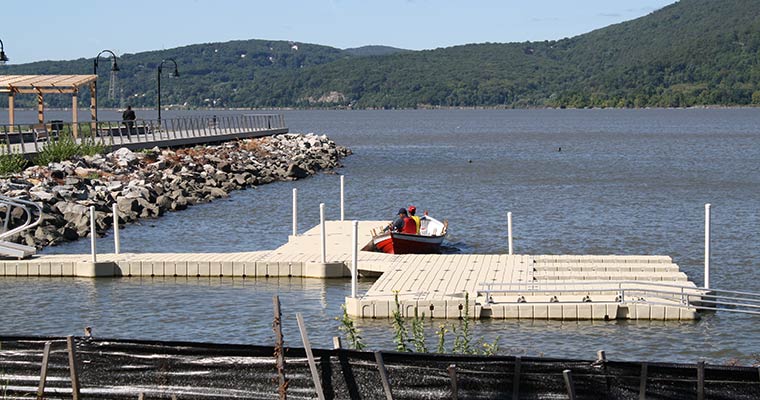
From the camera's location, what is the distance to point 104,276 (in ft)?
74.5

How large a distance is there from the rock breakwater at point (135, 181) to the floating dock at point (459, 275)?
6.19 m

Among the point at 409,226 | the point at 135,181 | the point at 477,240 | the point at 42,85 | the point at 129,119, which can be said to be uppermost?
the point at 42,85

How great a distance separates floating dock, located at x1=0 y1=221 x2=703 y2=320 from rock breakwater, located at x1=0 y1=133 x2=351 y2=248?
6185mm

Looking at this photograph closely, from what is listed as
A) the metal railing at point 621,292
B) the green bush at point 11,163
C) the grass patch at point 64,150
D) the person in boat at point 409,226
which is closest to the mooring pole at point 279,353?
the metal railing at point 621,292

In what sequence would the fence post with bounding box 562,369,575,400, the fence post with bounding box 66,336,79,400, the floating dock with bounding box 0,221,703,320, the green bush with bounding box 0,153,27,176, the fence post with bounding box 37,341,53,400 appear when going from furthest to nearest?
1. the green bush with bounding box 0,153,27,176
2. the floating dock with bounding box 0,221,703,320
3. the fence post with bounding box 37,341,53,400
4. the fence post with bounding box 66,336,79,400
5. the fence post with bounding box 562,369,575,400

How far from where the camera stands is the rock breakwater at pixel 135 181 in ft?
101

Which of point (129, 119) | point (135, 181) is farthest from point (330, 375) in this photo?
point (129, 119)

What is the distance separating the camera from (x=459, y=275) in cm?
2091

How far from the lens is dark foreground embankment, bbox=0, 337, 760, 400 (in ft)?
32.9

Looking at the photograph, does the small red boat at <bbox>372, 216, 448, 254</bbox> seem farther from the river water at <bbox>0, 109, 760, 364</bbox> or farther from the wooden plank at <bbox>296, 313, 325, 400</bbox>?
the wooden plank at <bbox>296, 313, 325, 400</bbox>

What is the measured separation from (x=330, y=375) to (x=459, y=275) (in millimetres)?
10535

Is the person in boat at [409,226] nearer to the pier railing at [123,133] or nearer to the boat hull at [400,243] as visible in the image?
the boat hull at [400,243]

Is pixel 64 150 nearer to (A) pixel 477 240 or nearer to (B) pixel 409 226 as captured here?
(A) pixel 477 240

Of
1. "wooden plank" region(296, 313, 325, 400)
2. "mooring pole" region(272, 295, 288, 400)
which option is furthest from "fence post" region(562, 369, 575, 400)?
"mooring pole" region(272, 295, 288, 400)
